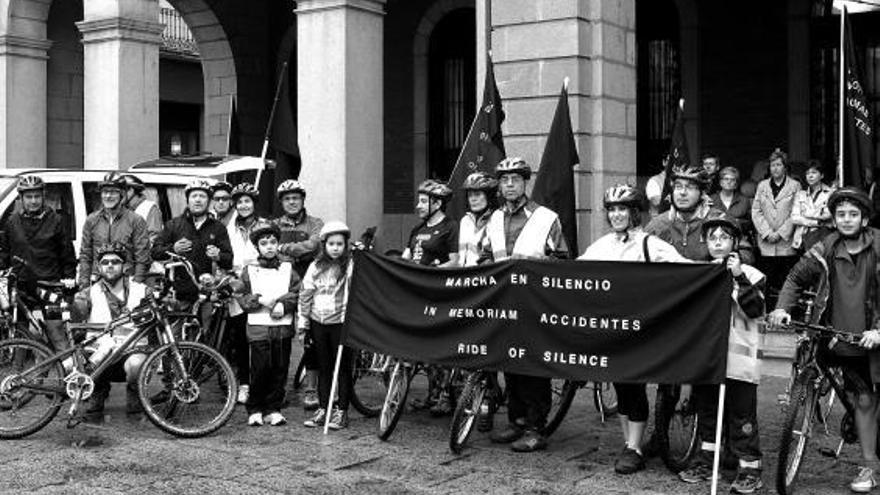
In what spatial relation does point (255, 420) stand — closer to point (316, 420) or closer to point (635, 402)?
point (316, 420)

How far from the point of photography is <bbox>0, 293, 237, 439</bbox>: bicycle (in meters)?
7.71

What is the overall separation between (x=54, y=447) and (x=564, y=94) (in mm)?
4999

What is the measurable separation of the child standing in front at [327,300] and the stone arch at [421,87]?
1091 cm

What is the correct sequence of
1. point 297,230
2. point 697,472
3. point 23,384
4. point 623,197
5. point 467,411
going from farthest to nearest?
point 297,230, point 23,384, point 467,411, point 623,197, point 697,472

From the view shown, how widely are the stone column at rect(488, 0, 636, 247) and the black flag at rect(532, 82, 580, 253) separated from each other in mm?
1719

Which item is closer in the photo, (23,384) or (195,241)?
(23,384)

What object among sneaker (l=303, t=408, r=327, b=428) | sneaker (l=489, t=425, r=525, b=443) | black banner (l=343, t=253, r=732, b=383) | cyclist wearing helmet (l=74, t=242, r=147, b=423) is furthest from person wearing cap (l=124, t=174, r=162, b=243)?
sneaker (l=489, t=425, r=525, b=443)

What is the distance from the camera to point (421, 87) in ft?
63.0

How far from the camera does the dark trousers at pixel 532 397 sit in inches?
298

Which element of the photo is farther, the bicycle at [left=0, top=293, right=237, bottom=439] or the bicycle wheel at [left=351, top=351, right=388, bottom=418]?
the bicycle wheel at [left=351, top=351, right=388, bottom=418]

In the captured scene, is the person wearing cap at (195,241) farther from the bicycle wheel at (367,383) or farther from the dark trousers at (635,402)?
the dark trousers at (635,402)

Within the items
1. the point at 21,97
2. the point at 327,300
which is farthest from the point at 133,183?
the point at 21,97

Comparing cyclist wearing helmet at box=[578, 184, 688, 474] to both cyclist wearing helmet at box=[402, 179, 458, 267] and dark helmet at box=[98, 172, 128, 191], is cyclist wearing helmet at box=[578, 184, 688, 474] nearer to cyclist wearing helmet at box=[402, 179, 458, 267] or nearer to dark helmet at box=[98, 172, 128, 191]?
cyclist wearing helmet at box=[402, 179, 458, 267]

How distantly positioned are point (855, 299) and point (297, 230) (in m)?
4.70
